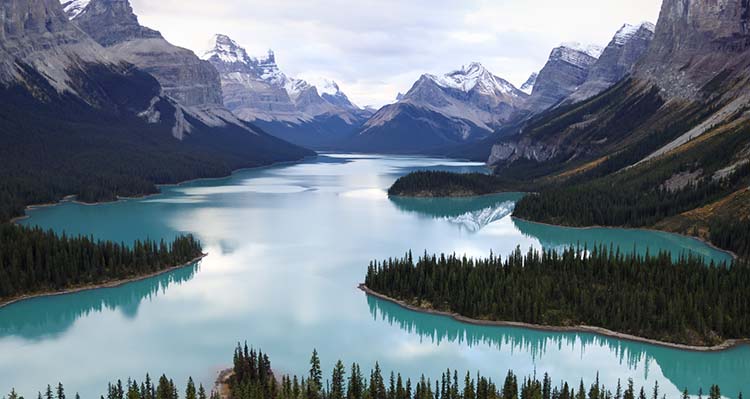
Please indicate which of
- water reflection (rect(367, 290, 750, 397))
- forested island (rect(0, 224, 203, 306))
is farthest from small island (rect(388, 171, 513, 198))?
water reflection (rect(367, 290, 750, 397))

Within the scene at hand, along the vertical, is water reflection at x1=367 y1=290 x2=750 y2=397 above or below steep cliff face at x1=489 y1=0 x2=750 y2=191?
below

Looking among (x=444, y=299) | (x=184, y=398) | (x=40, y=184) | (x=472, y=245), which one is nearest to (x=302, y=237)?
(x=472, y=245)

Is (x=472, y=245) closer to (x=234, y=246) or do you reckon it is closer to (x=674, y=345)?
(x=234, y=246)

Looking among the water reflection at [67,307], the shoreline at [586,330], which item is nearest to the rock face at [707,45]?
the shoreline at [586,330]

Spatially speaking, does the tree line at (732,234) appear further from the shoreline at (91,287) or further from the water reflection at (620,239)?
the shoreline at (91,287)

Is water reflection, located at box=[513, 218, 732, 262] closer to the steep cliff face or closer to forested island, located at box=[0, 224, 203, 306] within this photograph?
the steep cliff face

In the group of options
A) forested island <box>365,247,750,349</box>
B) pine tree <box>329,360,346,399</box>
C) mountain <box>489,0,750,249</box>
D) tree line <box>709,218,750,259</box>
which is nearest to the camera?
pine tree <box>329,360,346,399</box>

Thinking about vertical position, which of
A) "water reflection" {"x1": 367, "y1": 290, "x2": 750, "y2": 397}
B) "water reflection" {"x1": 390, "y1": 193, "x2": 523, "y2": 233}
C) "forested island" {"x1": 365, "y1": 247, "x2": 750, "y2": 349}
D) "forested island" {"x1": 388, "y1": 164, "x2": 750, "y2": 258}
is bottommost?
"water reflection" {"x1": 367, "y1": 290, "x2": 750, "y2": 397}
